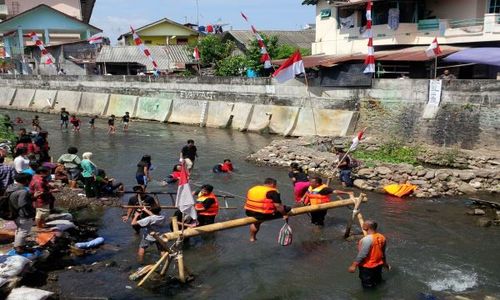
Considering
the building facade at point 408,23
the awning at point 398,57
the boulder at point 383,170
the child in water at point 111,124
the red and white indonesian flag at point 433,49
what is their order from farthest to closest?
the child in water at point 111,124, the building facade at point 408,23, the awning at point 398,57, the red and white indonesian flag at point 433,49, the boulder at point 383,170

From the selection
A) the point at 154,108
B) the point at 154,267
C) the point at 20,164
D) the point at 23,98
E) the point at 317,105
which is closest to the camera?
Answer: the point at 154,267

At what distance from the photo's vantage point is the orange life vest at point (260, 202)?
10.7m

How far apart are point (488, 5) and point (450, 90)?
8470 millimetres

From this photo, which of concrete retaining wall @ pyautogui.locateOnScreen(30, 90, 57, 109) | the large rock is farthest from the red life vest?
concrete retaining wall @ pyautogui.locateOnScreen(30, 90, 57, 109)

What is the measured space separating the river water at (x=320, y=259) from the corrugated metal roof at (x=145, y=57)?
29.6 meters

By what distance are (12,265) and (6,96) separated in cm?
4231

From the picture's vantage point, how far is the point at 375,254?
32.0 ft

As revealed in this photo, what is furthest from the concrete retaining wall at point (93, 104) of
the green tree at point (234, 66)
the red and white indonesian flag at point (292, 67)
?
the red and white indonesian flag at point (292, 67)

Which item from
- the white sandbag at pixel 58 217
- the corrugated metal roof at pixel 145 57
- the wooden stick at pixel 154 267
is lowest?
the wooden stick at pixel 154 267

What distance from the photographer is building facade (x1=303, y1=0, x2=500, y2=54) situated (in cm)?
2814

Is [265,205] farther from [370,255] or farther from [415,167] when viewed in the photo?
[415,167]

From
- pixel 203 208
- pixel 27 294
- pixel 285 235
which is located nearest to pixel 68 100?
pixel 203 208

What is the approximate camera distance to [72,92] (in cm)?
4312

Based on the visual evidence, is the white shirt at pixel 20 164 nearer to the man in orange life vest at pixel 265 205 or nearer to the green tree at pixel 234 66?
the man in orange life vest at pixel 265 205
